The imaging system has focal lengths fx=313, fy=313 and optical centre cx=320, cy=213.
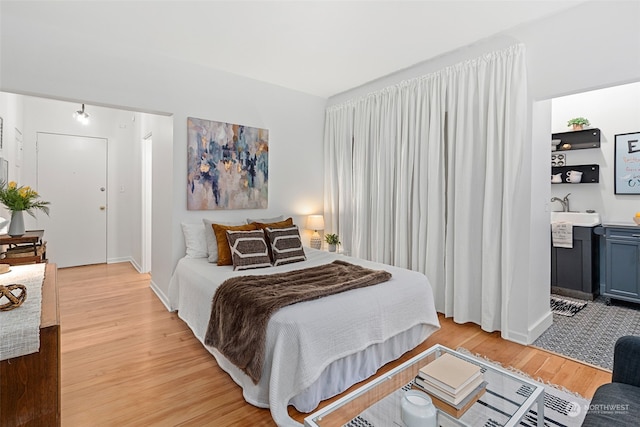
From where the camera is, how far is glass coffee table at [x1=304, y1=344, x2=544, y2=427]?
126cm

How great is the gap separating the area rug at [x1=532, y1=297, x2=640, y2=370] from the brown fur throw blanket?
156cm

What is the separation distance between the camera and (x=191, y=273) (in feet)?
9.50

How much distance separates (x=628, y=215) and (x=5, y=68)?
6379mm

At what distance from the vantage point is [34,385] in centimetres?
111

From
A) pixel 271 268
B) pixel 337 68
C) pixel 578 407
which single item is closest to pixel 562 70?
pixel 337 68

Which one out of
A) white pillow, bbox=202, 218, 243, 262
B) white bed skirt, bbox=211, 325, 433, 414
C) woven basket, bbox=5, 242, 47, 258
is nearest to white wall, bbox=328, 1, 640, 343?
white bed skirt, bbox=211, 325, 433, 414

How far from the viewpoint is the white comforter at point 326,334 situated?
5.79 ft

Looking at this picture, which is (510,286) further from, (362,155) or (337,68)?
(337,68)

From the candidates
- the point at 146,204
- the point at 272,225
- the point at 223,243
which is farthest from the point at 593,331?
the point at 146,204

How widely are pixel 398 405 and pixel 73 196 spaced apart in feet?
19.8

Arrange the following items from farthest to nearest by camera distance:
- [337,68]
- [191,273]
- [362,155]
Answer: [362,155] < [337,68] < [191,273]

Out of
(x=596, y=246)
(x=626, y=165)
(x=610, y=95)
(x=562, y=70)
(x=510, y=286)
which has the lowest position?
(x=510, y=286)

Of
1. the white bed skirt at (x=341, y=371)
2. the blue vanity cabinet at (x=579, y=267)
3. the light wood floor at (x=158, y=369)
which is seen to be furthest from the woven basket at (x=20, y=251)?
the blue vanity cabinet at (x=579, y=267)

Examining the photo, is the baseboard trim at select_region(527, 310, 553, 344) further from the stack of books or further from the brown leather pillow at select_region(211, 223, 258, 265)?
the brown leather pillow at select_region(211, 223, 258, 265)
